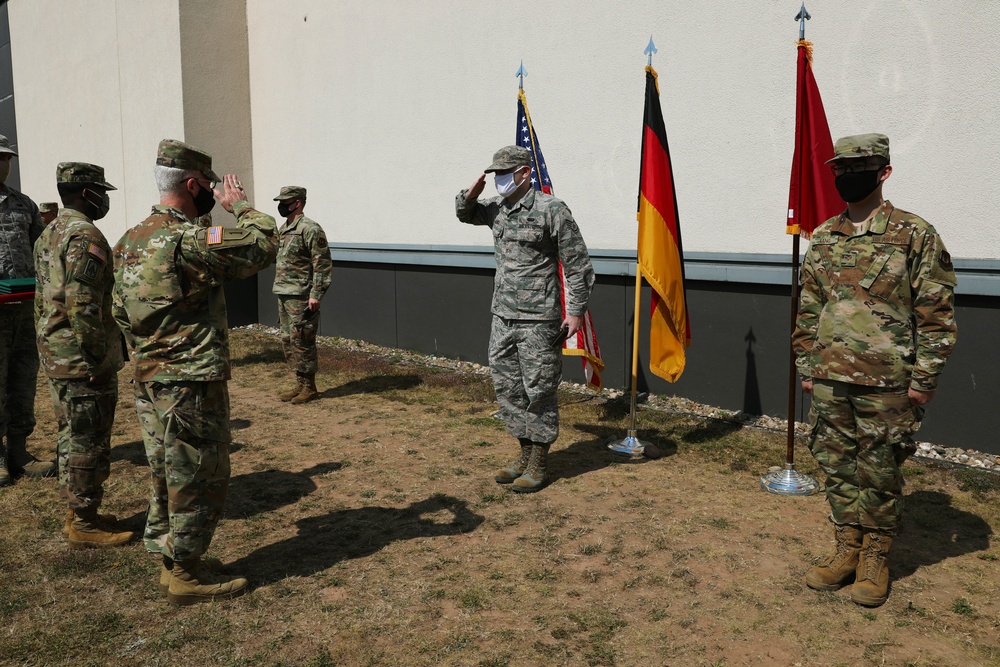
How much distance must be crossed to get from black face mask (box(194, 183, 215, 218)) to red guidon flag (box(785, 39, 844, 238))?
3.46 metres

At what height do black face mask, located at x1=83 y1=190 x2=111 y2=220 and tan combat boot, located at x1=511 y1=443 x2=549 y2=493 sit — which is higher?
black face mask, located at x1=83 y1=190 x2=111 y2=220

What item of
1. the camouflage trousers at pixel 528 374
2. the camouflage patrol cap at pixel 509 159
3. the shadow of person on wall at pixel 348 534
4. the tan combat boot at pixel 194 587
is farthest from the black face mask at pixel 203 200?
the camouflage trousers at pixel 528 374

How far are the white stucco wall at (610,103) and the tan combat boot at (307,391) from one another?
2.80 m

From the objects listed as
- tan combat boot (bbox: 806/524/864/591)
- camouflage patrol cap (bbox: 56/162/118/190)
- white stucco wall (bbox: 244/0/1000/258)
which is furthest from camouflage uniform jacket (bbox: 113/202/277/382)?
white stucco wall (bbox: 244/0/1000/258)

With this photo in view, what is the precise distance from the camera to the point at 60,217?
14.0ft

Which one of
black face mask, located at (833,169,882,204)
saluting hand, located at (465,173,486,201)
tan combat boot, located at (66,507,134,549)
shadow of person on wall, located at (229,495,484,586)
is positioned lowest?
shadow of person on wall, located at (229,495,484,586)

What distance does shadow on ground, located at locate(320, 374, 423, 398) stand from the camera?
8102 millimetres

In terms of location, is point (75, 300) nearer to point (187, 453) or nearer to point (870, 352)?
point (187, 453)

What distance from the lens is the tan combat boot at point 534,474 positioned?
5.12m

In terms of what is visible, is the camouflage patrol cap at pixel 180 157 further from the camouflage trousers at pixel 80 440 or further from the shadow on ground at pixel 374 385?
the shadow on ground at pixel 374 385

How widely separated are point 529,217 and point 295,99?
8124 millimetres

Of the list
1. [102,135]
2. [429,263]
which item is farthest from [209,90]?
[429,263]

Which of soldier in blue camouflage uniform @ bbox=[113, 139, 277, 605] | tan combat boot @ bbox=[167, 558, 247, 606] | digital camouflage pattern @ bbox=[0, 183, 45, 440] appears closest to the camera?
soldier in blue camouflage uniform @ bbox=[113, 139, 277, 605]

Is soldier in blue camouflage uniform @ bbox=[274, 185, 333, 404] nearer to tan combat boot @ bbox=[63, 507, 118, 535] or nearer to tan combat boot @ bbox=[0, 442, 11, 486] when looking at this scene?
tan combat boot @ bbox=[0, 442, 11, 486]
